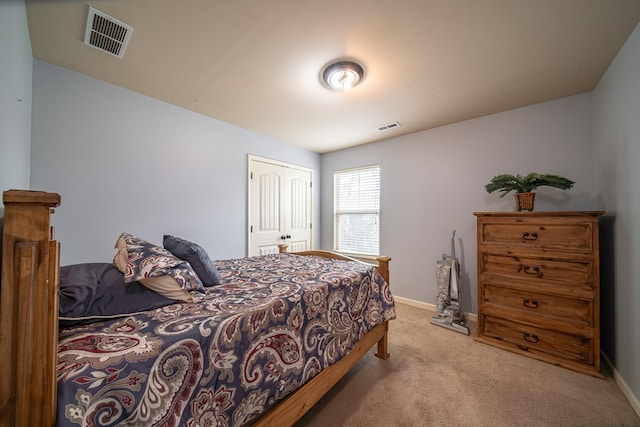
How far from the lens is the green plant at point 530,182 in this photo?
2.12 meters

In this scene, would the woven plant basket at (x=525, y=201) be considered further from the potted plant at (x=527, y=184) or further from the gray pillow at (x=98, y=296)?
the gray pillow at (x=98, y=296)

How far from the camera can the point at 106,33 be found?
162cm

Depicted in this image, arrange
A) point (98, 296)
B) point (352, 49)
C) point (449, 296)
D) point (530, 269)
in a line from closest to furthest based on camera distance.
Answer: point (98, 296) → point (352, 49) → point (530, 269) → point (449, 296)

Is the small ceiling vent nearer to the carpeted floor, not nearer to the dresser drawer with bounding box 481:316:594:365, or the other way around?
the carpeted floor

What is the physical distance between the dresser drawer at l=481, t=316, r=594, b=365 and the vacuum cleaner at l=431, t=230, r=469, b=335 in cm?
35

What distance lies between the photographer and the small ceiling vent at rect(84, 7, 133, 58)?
151cm

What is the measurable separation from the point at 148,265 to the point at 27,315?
567 mm

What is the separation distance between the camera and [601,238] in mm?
2129

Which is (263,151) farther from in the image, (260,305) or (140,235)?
(260,305)

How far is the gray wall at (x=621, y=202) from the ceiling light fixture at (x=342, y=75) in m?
1.79

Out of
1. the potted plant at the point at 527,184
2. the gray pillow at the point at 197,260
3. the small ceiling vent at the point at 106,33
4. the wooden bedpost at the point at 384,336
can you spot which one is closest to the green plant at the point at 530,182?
the potted plant at the point at 527,184

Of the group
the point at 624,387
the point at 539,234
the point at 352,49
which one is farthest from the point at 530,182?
the point at 352,49

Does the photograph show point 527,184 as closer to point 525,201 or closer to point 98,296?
point 525,201

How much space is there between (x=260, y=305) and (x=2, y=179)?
4.78ft
